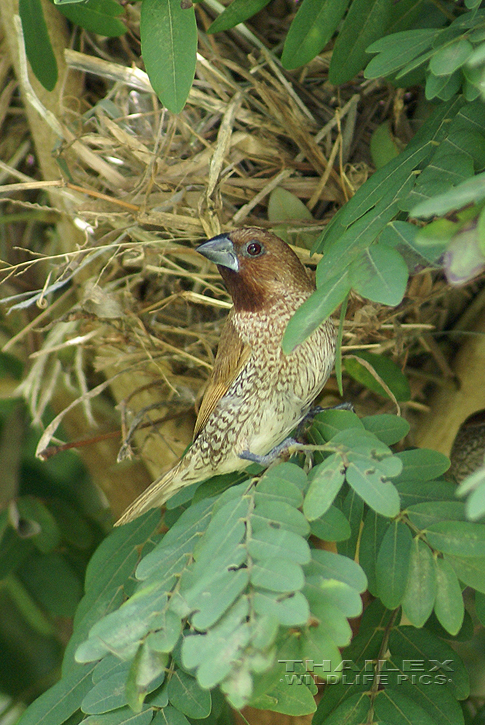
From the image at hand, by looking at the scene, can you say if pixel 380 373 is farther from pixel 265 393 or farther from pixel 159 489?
pixel 159 489

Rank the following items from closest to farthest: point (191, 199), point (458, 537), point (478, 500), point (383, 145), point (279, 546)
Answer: point (478, 500) < point (279, 546) < point (458, 537) < point (383, 145) < point (191, 199)

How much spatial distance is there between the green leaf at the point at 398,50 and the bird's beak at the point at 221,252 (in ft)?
1.87

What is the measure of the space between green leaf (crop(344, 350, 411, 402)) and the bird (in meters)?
0.23

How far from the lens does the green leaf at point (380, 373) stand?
201 cm

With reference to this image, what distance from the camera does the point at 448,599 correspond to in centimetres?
119

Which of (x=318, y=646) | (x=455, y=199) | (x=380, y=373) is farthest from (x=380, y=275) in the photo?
(x=380, y=373)

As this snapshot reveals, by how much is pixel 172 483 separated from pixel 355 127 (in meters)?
1.14

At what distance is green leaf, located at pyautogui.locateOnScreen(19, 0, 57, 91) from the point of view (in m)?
1.86

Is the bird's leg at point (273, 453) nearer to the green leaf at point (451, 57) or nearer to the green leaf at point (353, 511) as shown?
the green leaf at point (353, 511)

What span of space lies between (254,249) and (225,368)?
316mm

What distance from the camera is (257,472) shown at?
5.91 ft

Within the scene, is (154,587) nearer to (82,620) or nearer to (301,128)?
(82,620)

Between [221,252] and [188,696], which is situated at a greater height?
[221,252]

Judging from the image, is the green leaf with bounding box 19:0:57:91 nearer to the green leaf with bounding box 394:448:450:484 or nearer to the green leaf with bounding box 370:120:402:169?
the green leaf with bounding box 370:120:402:169
